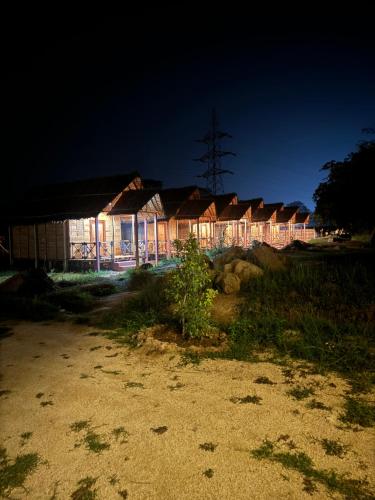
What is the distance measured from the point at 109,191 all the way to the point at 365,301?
1756 cm

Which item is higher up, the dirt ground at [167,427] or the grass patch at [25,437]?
the dirt ground at [167,427]

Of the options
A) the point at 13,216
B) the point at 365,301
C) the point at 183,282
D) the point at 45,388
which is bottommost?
the point at 45,388

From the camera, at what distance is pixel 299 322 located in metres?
6.91

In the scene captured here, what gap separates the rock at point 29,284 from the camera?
13695 mm

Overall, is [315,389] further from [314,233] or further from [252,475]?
[314,233]

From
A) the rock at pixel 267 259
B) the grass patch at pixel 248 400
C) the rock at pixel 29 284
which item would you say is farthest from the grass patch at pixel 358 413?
the rock at pixel 29 284

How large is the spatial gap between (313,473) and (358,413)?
1.23 meters

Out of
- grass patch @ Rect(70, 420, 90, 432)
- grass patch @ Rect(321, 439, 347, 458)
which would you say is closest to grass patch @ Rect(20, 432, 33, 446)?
grass patch @ Rect(70, 420, 90, 432)

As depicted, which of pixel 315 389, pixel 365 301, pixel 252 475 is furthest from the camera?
pixel 365 301

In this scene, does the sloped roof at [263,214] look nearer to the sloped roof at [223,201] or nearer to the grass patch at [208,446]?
the sloped roof at [223,201]

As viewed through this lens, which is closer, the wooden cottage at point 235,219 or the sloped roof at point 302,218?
the wooden cottage at point 235,219

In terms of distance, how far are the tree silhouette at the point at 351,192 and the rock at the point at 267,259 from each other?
1.81 m

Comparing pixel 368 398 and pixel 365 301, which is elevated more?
pixel 365 301

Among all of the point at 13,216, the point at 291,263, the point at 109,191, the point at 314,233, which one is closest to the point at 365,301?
the point at 291,263
